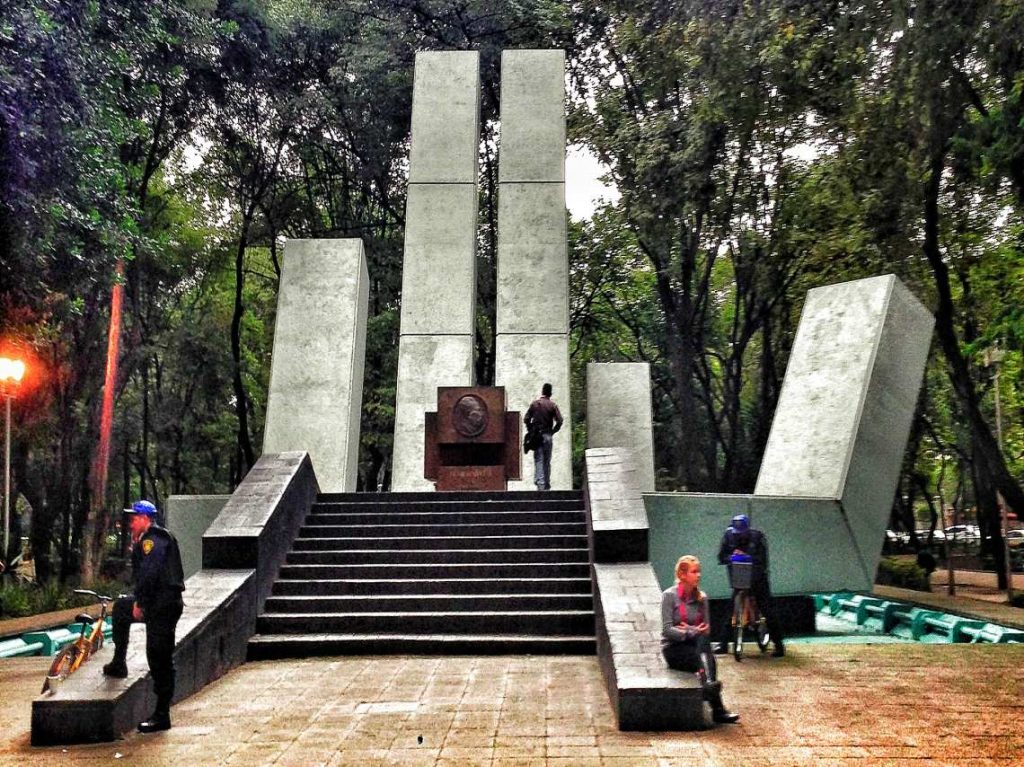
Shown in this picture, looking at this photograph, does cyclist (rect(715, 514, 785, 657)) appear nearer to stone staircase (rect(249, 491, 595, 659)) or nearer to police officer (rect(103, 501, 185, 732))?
stone staircase (rect(249, 491, 595, 659))

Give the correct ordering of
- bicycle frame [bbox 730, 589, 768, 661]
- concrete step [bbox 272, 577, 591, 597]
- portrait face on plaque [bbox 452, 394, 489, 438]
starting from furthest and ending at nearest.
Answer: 1. portrait face on plaque [bbox 452, 394, 489, 438]
2. concrete step [bbox 272, 577, 591, 597]
3. bicycle frame [bbox 730, 589, 768, 661]

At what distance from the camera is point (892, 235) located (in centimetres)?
1808

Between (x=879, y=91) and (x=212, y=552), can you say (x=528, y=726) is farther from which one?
(x=879, y=91)

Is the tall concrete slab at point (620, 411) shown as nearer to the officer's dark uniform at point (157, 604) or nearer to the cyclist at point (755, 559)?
the cyclist at point (755, 559)

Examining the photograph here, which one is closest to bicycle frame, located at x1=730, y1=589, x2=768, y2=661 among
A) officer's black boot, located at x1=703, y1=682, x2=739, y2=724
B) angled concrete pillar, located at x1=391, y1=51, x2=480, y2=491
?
officer's black boot, located at x1=703, y1=682, x2=739, y2=724

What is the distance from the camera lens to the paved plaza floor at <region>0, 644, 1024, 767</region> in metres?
5.93

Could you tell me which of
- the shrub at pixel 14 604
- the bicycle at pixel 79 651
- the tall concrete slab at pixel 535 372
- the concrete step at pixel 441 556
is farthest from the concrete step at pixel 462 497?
the shrub at pixel 14 604

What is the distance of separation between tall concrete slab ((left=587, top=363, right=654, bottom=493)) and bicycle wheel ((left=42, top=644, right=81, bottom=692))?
13.1 meters

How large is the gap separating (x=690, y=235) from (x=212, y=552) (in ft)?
53.3

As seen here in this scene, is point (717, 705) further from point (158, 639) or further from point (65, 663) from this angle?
point (65, 663)

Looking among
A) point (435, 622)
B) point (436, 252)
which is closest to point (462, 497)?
point (435, 622)

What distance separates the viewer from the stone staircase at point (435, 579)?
30.9ft

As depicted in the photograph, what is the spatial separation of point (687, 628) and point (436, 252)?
1230 centimetres

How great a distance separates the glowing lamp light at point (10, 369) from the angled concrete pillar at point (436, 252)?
6.25 m
